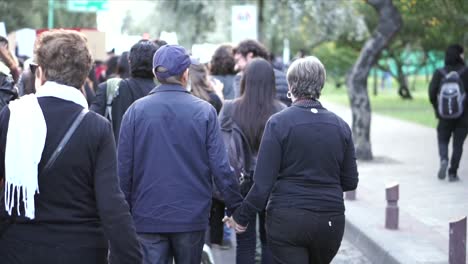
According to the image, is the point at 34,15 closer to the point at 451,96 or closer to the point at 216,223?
the point at 451,96

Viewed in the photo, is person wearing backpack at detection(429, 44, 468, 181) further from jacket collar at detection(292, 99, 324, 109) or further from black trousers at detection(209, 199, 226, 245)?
jacket collar at detection(292, 99, 324, 109)

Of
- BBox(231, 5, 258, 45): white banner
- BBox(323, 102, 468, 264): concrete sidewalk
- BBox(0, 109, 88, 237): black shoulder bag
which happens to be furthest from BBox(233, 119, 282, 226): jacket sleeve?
BBox(231, 5, 258, 45): white banner

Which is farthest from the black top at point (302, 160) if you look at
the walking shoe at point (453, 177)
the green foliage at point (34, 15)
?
the green foliage at point (34, 15)

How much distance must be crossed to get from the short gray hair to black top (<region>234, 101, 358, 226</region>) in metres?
0.07

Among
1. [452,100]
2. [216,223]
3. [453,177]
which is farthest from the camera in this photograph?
[453,177]

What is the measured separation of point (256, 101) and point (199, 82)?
7.08 ft

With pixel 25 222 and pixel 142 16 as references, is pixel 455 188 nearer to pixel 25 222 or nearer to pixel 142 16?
pixel 25 222

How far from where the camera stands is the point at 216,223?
857cm

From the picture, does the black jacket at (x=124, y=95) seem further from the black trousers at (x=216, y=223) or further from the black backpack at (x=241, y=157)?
the black trousers at (x=216, y=223)

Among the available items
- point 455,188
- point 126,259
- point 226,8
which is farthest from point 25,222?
point 226,8

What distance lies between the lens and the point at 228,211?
5738mm

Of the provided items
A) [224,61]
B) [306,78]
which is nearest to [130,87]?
[306,78]

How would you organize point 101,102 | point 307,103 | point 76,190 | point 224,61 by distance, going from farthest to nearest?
point 224,61
point 101,102
point 307,103
point 76,190

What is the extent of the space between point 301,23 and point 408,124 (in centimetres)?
1283
